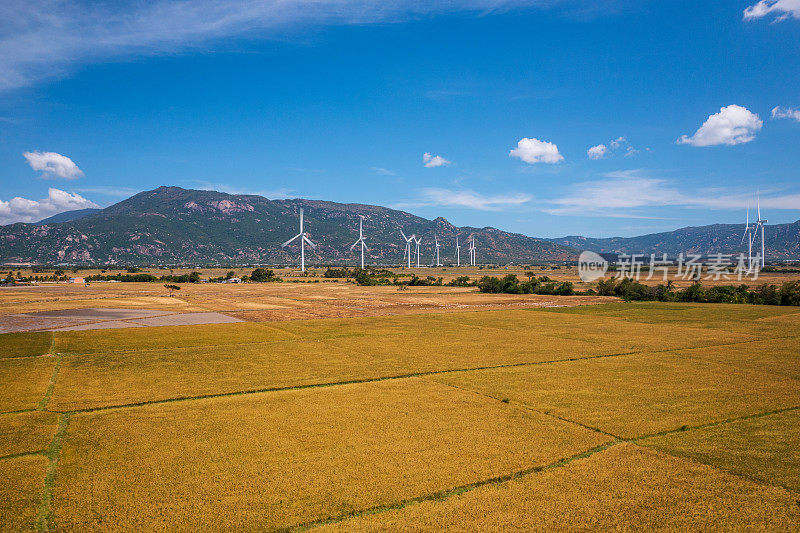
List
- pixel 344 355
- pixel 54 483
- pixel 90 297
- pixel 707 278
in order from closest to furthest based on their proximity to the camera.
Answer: pixel 54 483 < pixel 344 355 < pixel 90 297 < pixel 707 278

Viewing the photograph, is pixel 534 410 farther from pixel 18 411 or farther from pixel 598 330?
pixel 598 330

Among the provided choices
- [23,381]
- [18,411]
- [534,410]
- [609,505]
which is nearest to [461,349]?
[534,410]

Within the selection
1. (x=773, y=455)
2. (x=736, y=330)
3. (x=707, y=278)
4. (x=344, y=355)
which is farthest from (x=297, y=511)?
(x=707, y=278)

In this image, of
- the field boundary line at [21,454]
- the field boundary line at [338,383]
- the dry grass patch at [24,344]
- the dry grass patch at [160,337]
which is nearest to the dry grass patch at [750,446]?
the field boundary line at [338,383]

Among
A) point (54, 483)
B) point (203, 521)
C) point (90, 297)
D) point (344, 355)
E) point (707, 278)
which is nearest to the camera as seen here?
point (203, 521)

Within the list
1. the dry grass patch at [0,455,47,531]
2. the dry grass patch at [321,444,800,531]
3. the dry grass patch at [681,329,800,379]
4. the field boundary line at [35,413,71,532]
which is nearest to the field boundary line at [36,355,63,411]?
the field boundary line at [35,413,71,532]

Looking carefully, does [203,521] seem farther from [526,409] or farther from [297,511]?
[526,409]
